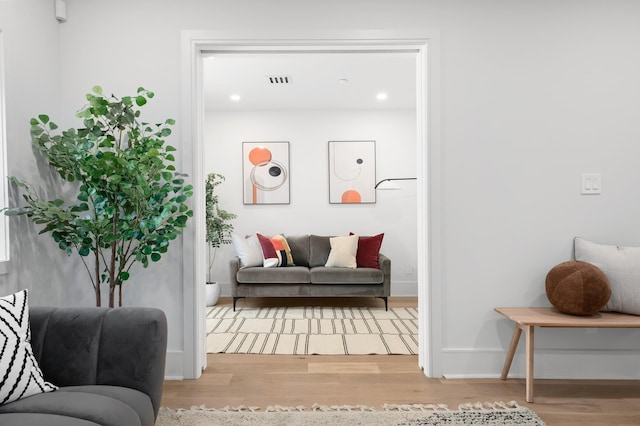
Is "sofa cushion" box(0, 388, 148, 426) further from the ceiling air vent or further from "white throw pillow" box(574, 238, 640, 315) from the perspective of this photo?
the ceiling air vent

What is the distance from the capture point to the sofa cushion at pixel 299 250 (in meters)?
5.61

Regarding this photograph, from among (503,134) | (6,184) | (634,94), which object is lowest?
(6,184)

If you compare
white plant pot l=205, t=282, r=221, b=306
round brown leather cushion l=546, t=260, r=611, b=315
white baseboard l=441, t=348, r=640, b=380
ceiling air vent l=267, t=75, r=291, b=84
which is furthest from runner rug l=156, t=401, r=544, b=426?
ceiling air vent l=267, t=75, r=291, b=84

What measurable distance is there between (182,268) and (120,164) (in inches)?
31.0

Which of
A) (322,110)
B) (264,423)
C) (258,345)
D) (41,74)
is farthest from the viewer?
(322,110)

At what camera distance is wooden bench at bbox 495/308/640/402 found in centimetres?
237

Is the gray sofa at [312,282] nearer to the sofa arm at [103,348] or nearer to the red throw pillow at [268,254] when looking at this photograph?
the red throw pillow at [268,254]

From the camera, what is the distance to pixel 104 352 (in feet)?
5.60

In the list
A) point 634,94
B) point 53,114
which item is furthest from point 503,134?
point 53,114

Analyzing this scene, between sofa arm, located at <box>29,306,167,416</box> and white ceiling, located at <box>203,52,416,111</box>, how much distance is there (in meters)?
2.51

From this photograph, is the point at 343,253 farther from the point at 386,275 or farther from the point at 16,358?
the point at 16,358

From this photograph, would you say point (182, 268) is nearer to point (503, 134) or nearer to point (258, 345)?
point (258, 345)

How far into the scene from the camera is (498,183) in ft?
9.17

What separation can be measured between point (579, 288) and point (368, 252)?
2985 mm
